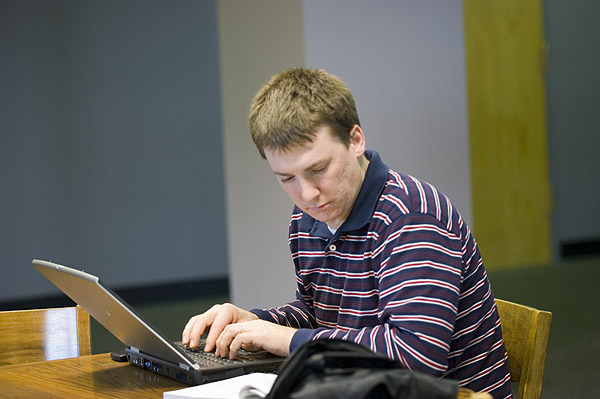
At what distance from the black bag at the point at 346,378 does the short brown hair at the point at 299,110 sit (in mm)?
462

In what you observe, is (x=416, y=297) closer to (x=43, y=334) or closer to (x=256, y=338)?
(x=256, y=338)

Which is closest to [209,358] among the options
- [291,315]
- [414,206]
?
[291,315]

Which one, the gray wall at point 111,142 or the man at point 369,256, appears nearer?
the man at point 369,256

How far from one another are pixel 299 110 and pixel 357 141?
135 mm

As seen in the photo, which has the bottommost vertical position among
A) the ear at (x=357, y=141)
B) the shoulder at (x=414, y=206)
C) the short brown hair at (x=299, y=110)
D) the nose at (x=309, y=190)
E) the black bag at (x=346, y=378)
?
the black bag at (x=346, y=378)

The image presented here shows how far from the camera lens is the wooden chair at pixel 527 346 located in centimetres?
142

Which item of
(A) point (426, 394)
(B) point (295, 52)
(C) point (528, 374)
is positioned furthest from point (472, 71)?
(A) point (426, 394)

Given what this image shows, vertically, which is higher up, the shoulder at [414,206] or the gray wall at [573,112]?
the gray wall at [573,112]

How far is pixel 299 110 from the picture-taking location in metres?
1.36

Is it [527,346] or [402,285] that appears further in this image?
[527,346]

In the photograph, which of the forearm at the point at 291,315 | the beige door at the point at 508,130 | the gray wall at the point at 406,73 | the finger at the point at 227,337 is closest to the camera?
the finger at the point at 227,337

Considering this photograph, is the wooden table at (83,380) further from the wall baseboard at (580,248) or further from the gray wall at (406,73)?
the wall baseboard at (580,248)

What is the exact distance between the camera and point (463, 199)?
3326mm

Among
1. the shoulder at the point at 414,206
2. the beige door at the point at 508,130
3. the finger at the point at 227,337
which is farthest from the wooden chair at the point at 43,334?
the beige door at the point at 508,130
